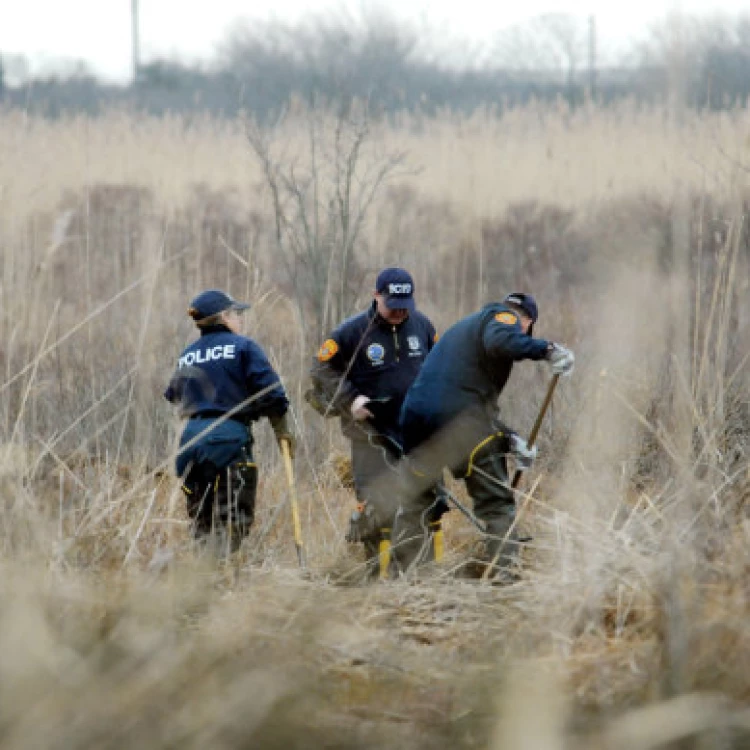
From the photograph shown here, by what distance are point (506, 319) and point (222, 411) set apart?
54.0 inches

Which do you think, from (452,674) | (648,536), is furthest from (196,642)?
(648,536)

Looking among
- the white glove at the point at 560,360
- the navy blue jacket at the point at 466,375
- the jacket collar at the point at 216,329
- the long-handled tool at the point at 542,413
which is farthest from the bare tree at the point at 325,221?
the white glove at the point at 560,360

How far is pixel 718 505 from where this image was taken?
210 inches

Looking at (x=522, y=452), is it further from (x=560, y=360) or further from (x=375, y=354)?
(x=375, y=354)

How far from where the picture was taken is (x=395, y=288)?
26.3ft

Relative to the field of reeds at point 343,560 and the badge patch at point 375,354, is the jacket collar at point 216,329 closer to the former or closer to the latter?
the field of reeds at point 343,560

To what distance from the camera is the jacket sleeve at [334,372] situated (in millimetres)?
8188

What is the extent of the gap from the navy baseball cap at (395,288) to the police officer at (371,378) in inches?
4.0

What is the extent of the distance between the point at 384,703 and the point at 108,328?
650 centimetres

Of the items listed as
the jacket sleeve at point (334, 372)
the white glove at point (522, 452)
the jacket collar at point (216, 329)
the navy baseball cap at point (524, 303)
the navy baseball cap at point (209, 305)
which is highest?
the navy baseball cap at point (524, 303)

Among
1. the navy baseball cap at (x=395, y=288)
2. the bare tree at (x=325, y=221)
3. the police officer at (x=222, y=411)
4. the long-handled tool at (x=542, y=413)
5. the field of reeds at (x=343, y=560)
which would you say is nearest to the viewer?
the field of reeds at (x=343, y=560)

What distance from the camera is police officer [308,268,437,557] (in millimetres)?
8203

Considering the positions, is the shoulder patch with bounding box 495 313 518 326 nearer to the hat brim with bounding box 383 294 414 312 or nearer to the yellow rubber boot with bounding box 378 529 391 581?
the hat brim with bounding box 383 294 414 312

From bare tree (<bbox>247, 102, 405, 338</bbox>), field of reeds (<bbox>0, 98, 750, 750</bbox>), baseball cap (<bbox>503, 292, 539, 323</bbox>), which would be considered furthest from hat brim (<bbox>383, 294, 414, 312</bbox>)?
bare tree (<bbox>247, 102, 405, 338</bbox>)
